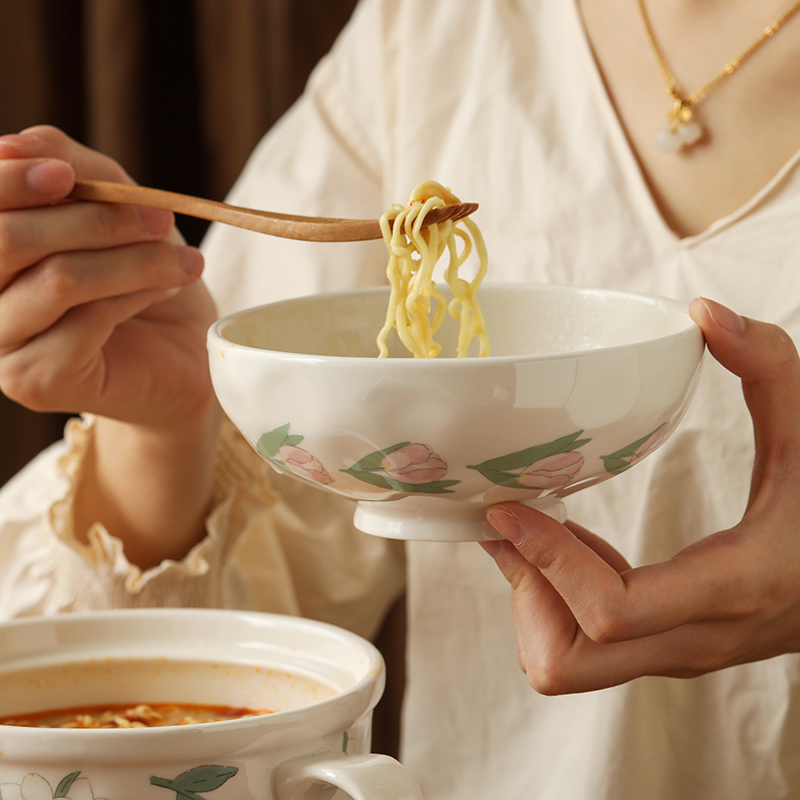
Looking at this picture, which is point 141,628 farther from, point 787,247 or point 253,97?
point 253,97

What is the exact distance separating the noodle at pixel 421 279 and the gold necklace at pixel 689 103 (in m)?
0.26

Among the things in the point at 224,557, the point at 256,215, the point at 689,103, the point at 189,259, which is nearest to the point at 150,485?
the point at 224,557

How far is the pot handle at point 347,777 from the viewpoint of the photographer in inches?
13.8

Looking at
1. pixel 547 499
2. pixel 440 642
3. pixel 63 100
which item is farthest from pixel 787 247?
pixel 63 100

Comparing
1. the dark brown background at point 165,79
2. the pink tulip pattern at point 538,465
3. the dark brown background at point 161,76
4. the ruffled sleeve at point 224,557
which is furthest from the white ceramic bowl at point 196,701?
the dark brown background at point 161,76

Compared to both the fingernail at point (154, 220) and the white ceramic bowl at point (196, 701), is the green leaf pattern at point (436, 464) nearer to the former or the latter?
the white ceramic bowl at point (196, 701)

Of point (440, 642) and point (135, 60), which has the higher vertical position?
point (135, 60)

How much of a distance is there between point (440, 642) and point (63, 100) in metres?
1.11

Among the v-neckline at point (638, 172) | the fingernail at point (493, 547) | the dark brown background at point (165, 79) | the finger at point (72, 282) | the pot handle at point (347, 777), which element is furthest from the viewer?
the dark brown background at point (165, 79)

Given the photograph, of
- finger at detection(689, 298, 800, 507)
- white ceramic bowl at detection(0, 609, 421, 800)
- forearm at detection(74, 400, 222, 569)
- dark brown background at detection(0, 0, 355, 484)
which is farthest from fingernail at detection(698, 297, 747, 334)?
dark brown background at detection(0, 0, 355, 484)

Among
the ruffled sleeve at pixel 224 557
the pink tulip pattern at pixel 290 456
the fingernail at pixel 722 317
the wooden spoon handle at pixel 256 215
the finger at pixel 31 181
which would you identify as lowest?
the ruffled sleeve at pixel 224 557

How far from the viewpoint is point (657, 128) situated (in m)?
0.78

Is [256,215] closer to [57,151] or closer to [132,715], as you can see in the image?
[57,151]

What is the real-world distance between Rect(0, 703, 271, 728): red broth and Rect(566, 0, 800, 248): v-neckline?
1.64 feet
